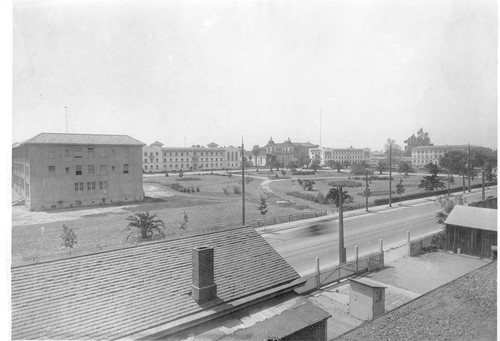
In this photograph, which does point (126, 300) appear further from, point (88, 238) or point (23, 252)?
point (88, 238)

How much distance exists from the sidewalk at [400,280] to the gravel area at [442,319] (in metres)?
1.75

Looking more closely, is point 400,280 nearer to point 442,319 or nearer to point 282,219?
point 442,319

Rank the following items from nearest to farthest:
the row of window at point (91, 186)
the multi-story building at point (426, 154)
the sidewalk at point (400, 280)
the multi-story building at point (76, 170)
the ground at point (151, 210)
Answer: the sidewalk at point (400, 280), the ground at point (151, 210), the multi-story building at point (76, 170), the row of window at point (91, 186), the multi-story building at point (426, 154)

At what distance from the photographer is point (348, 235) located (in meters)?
27.1

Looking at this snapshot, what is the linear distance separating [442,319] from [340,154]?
131415mm

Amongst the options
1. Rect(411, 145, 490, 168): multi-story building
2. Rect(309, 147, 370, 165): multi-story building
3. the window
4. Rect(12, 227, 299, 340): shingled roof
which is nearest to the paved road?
Rect(12, 227, 299, 340): shingled roof

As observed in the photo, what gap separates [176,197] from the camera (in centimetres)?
4738

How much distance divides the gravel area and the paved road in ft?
22.4

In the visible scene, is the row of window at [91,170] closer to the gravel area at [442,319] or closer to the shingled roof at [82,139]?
the shingled roof at [82,139]

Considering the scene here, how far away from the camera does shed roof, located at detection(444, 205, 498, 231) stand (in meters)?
21.3

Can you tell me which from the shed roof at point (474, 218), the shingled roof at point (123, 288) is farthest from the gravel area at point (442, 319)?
the shed roof at point (474, 218)

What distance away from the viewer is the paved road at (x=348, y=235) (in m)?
21.4

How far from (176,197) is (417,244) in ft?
108

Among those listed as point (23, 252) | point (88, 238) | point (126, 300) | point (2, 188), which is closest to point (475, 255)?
point (126, 300)
